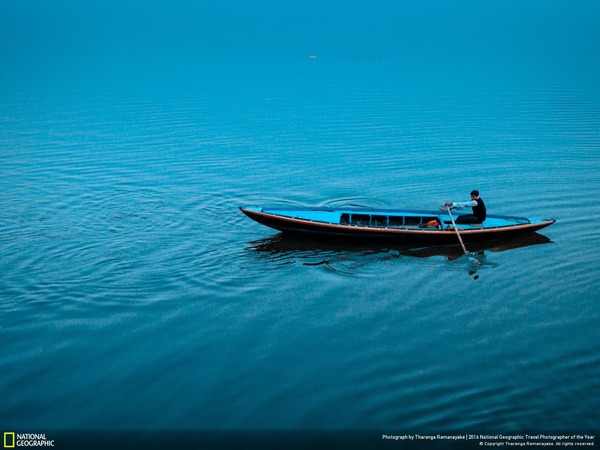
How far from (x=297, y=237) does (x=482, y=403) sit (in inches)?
453

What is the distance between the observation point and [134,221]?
27969 millimetres

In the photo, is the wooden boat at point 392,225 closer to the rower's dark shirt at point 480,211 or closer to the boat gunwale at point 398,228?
the boat gunwale at point 398,228

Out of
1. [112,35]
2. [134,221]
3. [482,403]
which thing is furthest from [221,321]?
[112,35]

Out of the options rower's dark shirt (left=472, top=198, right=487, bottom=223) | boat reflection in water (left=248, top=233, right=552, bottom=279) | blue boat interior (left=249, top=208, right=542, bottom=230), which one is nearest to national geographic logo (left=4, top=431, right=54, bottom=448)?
boat reflection in water (left=248, top=233, right=552, bottom=279)

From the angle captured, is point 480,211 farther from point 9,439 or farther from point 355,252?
point 9,439

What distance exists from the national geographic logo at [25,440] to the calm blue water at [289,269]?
0.25 m

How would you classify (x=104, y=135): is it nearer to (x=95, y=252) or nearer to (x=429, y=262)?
(x=95, y=252)

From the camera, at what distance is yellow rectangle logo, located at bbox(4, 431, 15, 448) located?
14.6 metres

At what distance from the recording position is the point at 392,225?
25078 mm

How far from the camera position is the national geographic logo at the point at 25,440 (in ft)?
48.0

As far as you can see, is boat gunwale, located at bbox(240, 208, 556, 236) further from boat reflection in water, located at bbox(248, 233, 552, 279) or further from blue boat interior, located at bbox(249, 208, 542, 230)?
boat reflection in water, located at bbox(248, 233, 552, 279)

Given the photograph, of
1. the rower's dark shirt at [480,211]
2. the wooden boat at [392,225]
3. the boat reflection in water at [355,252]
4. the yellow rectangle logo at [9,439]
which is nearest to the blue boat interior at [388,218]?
the wooden boat at [392,225]

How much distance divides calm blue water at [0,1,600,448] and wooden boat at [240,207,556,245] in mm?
618

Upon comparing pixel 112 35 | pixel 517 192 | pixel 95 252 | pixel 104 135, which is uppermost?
pixel 112 35
